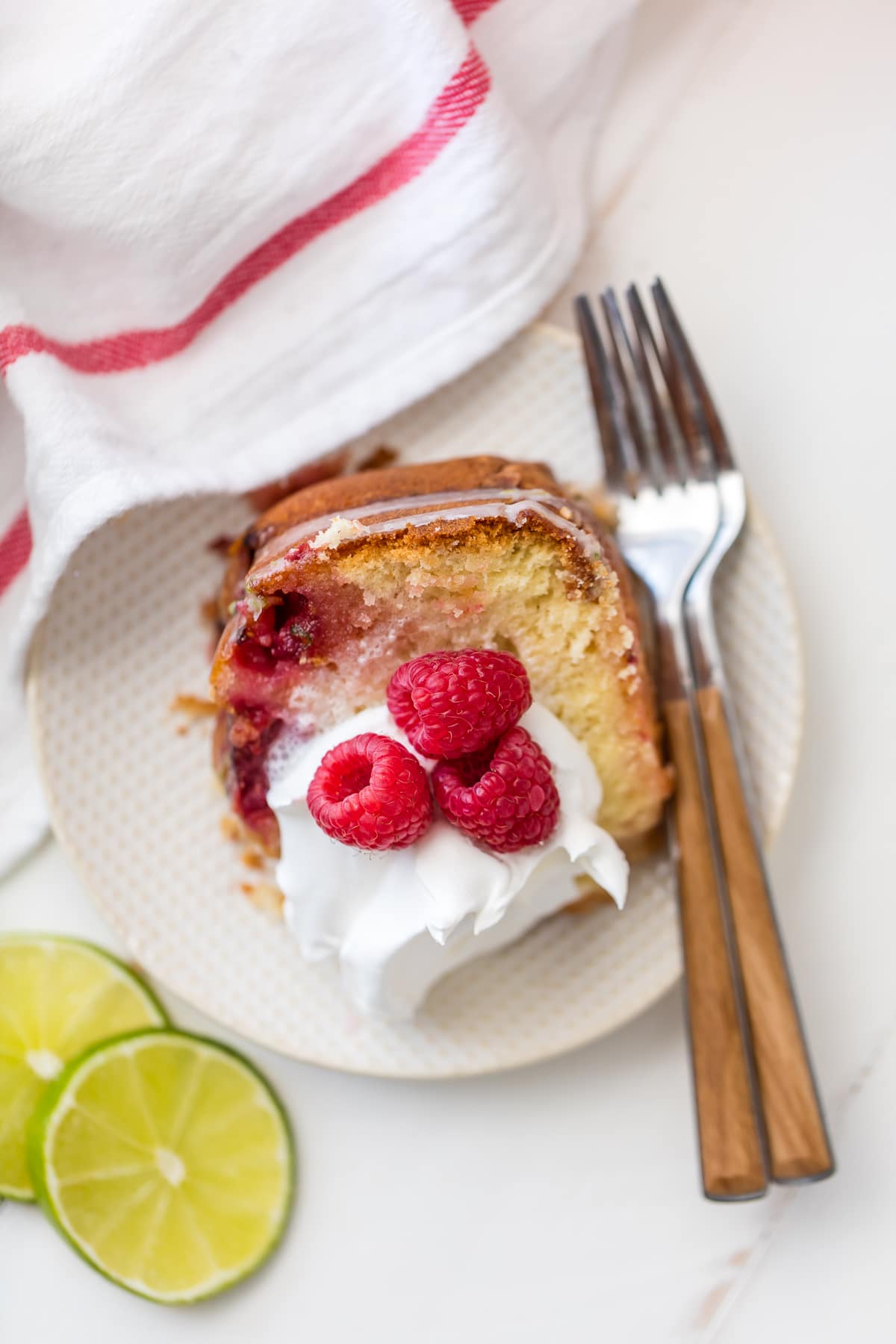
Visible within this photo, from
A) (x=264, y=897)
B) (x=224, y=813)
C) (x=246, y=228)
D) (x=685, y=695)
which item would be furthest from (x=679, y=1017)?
(x=246, y=228)

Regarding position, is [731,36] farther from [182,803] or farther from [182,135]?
[182,803]

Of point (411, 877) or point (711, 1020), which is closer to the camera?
point (411, 877)

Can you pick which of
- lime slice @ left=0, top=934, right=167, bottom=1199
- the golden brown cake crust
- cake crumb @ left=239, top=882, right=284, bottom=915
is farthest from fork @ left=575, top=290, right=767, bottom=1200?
lime slice @ left=0, top=934, right=167, bottom=1199

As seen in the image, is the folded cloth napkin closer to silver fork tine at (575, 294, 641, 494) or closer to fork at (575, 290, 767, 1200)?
silver fork tine at (575, 294, 641, 494)

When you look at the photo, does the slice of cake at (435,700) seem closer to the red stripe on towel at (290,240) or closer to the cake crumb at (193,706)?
the cake crumb at (193,706)

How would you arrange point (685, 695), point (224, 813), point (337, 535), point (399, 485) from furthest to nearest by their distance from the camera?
point (224, 813) → point (685, 695) → point (399, 485) → point (337, 535)

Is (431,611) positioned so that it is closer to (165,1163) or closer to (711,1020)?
(711,1020)
